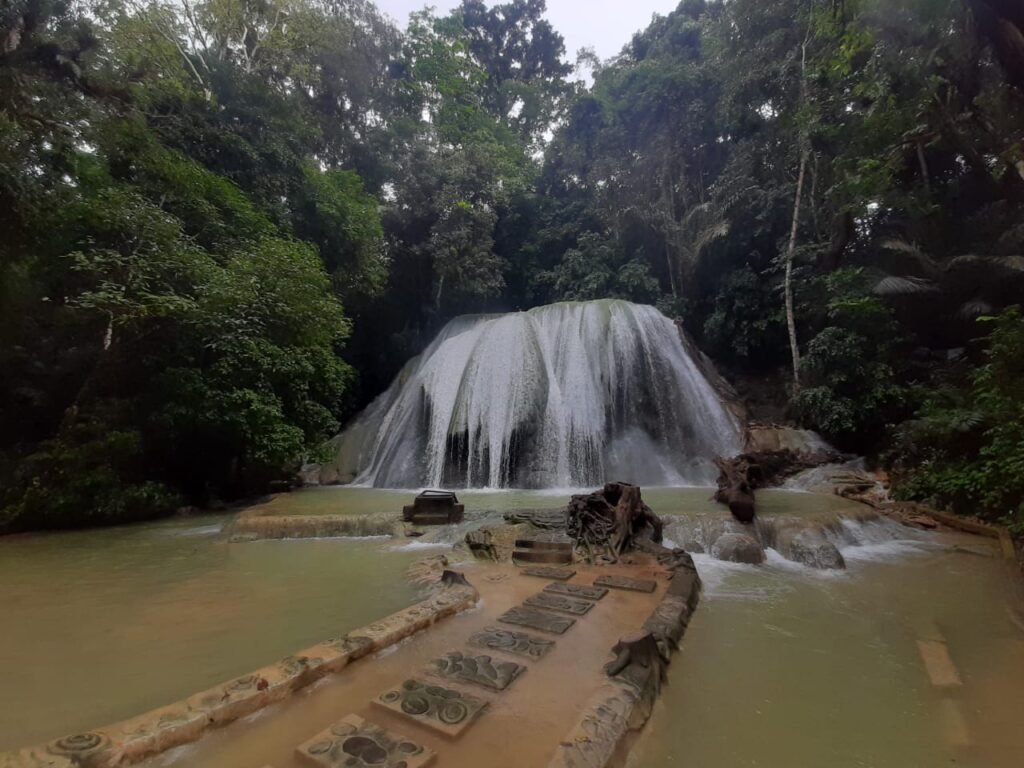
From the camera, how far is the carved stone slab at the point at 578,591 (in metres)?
3.74

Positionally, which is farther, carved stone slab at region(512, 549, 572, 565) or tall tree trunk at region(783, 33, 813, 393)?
tall tree trunk at region(783, 33, 813, 393)

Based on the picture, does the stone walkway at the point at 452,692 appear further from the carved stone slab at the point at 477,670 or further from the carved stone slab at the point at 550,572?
the carved stone slab at the point at 550,572

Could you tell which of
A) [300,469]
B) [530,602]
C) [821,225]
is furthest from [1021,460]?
[300,469]

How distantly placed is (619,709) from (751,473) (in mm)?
7139

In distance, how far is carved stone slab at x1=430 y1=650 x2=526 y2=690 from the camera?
8.01ft

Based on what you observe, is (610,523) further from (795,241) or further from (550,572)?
(795,241)

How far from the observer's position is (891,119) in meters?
6.76

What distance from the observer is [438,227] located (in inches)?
689

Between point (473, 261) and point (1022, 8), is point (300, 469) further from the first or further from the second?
point (1022, 8)

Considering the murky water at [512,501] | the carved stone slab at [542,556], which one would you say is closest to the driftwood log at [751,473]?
the murky water at [512,501]

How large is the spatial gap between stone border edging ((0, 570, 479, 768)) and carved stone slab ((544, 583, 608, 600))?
4.05ft

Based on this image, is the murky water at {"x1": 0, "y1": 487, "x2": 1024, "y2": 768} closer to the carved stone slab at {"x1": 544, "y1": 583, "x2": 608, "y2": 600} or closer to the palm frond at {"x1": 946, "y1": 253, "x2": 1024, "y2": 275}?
the carved stone slab at {"x1": 544, "y1": 583, "x2": 608, "y2": 600}

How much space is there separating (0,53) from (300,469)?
9.06m

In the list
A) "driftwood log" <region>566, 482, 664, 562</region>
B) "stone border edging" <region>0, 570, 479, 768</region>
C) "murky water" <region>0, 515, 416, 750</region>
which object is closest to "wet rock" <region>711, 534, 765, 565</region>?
"driftwood log" <region>566, 482, 664, 562</region>
